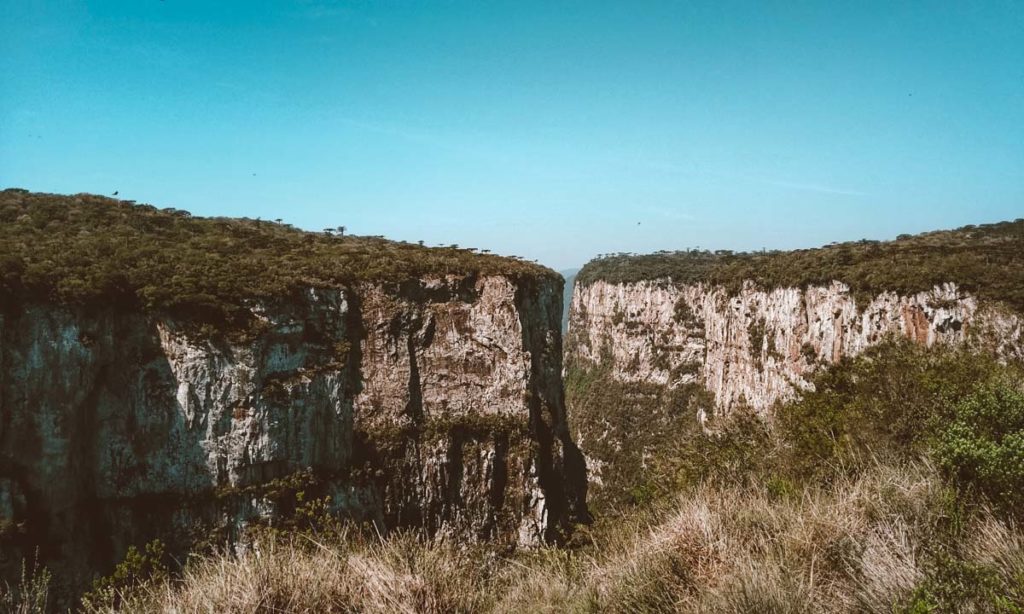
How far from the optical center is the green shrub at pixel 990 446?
25.9ft

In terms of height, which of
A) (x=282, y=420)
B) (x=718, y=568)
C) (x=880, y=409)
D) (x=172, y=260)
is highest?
(x=172, y=260)

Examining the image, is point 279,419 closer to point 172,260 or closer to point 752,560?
point 172,260

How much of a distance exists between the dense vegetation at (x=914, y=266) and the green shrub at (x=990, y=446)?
136ft

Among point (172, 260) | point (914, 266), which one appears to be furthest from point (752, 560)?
A: point (914, 266)

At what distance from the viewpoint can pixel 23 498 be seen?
26.2 metres

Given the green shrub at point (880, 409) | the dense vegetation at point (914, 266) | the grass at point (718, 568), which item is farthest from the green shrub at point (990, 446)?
the dense vegetation at point (914, 266)

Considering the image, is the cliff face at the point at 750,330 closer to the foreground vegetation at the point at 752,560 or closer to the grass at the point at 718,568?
the foreground vegetation at the point at 752,560

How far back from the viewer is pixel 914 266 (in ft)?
159

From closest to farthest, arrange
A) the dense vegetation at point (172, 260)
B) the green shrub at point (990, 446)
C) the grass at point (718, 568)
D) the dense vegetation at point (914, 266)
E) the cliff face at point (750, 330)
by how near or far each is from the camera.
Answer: the grass at point (718, 568) < the green shrub at point (990, 446) < the dense vegetation at point (172, 260) < the dense vegetation at point (914, 266) < the cliff face at point (750, 330)

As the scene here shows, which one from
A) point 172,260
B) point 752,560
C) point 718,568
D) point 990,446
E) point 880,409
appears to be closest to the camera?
point 752,560

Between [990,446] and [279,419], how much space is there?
35.2 metres

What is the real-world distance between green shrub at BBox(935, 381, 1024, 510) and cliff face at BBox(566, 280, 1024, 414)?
1038 centimetres

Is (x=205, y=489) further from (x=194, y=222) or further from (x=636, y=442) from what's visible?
(x=636, y=442)

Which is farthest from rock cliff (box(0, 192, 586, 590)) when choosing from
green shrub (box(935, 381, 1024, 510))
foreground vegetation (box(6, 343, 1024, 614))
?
green shrub (box(935, 381, 1024, 510))
